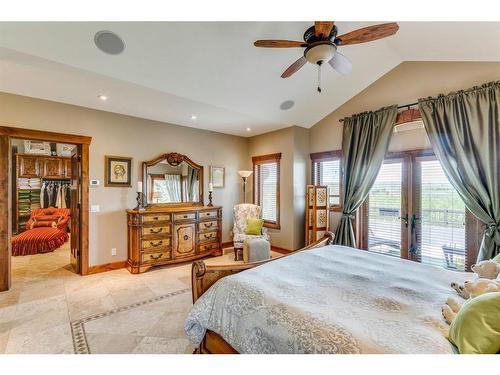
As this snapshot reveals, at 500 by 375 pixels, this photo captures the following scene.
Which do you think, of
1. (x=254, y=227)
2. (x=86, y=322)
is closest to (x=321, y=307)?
(x=86, y=322)

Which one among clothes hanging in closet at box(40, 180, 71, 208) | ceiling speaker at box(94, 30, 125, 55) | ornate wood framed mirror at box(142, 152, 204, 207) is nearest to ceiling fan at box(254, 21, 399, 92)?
ceiling speaker at box(94, 30, 125, 55)

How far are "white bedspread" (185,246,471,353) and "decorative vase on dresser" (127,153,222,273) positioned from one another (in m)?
2.50

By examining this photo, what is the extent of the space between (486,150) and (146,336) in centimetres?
430

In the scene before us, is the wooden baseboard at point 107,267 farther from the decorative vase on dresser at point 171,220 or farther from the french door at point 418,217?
the french door at point 418,217

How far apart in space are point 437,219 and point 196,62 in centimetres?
398

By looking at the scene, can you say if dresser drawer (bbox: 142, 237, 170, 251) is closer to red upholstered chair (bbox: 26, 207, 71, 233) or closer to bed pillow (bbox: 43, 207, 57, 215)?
red upholstered chair (bbox: 26, 207, 71, 233)

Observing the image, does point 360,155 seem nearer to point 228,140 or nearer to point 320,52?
point 320,52

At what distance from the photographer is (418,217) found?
12.0 feet

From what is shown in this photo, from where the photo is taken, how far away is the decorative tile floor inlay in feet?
6.81

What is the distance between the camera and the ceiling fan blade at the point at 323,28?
6.27 feet

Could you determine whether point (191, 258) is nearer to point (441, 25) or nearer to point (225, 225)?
point (225, 225)

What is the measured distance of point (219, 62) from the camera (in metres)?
2.95

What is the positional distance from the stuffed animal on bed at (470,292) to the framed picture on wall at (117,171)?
440 centimetres

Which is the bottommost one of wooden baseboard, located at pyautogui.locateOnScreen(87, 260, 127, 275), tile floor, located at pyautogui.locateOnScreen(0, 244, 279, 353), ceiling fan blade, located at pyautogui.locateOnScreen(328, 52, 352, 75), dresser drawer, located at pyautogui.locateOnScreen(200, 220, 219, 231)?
tile floor, located at pyautogui.locateOnScreen(0, 244, 279, 353)
